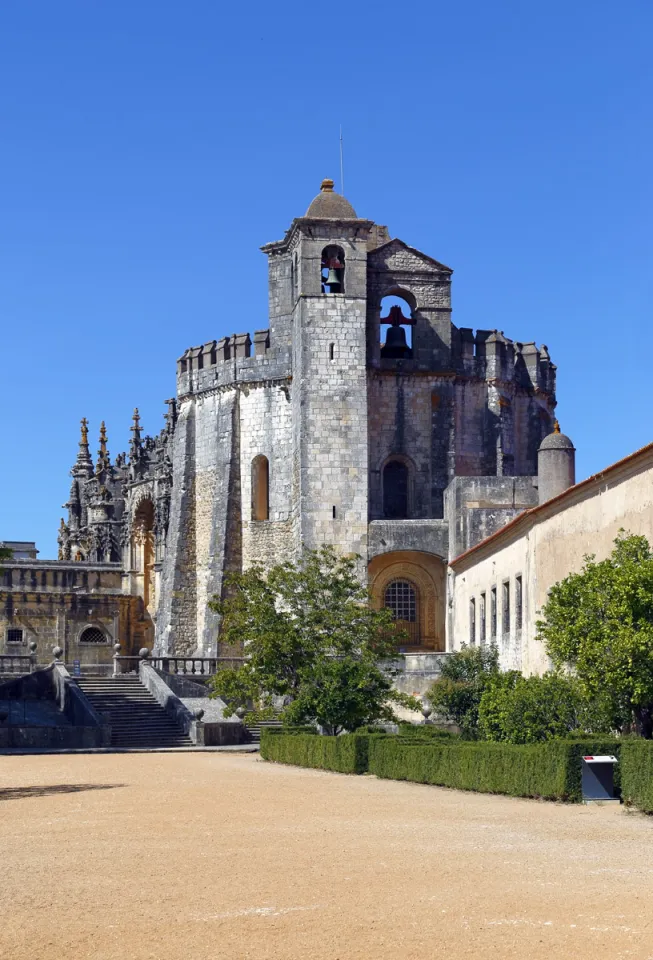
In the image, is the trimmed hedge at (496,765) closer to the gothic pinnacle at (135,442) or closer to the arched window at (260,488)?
the arched window at (260,488)

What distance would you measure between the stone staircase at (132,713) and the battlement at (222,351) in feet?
47.1

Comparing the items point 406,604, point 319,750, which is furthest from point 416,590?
point 319,750

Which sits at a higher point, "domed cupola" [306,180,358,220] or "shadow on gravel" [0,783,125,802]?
"domed cupola" [306,180,358,220]

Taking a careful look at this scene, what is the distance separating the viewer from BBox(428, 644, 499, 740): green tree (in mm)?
35594

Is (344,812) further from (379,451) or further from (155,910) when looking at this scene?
(379,451)

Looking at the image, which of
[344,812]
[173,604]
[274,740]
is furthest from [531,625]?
[173,604]

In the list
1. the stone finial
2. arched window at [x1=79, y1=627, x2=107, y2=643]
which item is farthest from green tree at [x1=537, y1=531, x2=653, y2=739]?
the stone finial

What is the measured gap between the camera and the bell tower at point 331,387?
4809cm

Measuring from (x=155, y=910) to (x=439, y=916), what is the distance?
2.05 metres

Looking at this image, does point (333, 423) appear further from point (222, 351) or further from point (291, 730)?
point (291, 730)

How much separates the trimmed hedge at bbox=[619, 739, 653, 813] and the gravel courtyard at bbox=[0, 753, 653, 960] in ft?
0.88

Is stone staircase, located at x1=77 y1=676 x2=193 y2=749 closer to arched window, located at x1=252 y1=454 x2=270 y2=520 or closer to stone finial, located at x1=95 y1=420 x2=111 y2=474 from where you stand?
arched window, located at x1=252 y1=454 x2=270 y2=520

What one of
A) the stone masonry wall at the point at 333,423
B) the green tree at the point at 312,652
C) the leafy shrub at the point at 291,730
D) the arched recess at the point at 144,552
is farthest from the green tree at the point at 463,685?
the arched recess at the point at 144,552

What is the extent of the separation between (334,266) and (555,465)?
1134cm
